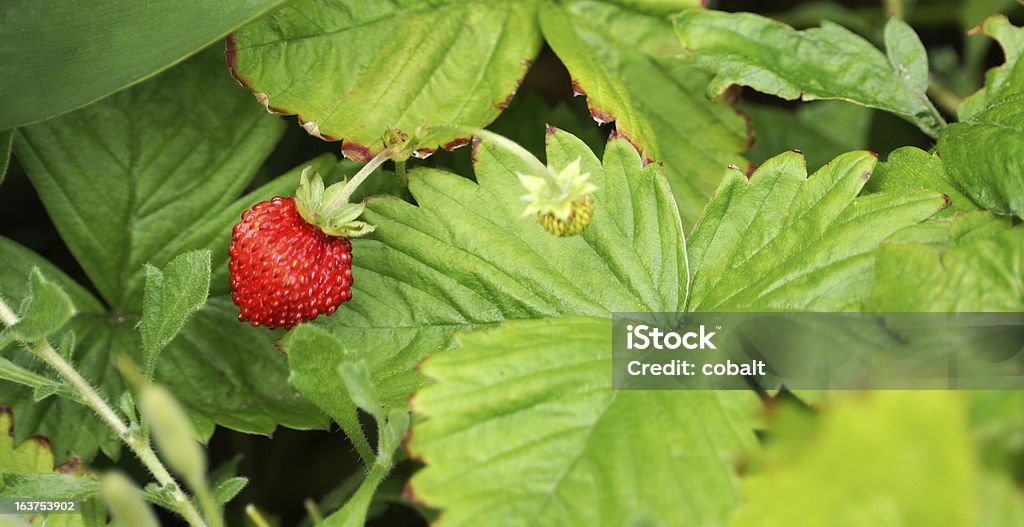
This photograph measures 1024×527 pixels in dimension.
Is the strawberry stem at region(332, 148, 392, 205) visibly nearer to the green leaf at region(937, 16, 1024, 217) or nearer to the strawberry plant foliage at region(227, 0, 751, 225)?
the strawberry plant foliage at region(227, 0, 751, 225)

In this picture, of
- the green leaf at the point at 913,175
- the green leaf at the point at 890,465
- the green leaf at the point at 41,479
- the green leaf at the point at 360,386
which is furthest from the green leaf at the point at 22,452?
the green leaf at the point at 913,175

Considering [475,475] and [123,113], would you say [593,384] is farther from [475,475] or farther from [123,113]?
[123,113]

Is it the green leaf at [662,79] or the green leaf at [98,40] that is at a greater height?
the green leaf at [662,79]

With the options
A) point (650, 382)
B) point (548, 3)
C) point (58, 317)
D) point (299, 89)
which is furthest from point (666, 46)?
point (58, 317)

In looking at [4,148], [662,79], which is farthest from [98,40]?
[662,79]

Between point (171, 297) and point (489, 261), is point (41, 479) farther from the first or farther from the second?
point (489, 261)

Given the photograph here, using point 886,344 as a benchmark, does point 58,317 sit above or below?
below

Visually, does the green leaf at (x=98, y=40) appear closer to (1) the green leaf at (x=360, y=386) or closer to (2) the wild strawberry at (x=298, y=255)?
(2) the wild strawberry at (x=298, y=255)
